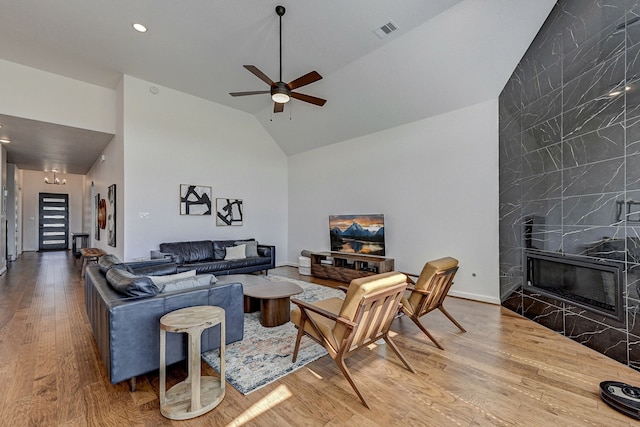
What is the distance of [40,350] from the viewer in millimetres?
2768

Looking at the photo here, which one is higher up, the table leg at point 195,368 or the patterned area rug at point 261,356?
the table leg at point 195,368

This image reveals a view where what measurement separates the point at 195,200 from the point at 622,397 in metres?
6.71

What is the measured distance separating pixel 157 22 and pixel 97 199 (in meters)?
6.16

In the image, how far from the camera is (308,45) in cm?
422

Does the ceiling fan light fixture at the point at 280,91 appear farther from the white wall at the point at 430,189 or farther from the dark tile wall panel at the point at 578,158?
the dark tile wall panel at the point at 578,158

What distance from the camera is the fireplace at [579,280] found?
2.62 metres

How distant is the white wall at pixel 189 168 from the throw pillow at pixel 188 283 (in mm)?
3602

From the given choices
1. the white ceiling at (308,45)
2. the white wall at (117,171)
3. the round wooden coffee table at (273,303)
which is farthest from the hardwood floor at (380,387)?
the white ceiling at (308,45)

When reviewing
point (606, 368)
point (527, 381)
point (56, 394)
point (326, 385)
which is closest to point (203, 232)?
point (56, 394)

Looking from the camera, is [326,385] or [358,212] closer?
[326,385]

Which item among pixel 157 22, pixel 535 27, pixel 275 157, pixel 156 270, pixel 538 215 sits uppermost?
pixel 157 22

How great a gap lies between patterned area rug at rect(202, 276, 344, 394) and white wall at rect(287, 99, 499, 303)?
3.08m

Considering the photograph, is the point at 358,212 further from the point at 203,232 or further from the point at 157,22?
the point at 157,22

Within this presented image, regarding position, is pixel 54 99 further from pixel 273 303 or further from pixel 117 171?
pixel 273 303
